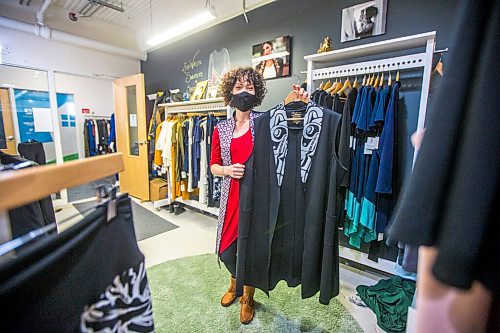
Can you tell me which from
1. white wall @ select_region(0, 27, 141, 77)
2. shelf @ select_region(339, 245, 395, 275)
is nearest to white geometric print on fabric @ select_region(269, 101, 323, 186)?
shelf @ select_region(339, 245, 395, 275)

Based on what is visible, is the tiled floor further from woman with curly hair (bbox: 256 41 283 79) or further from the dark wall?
woman with curly hair (bbox: 256 41 283 79)

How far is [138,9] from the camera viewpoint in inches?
157

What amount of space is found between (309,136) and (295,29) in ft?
6.86

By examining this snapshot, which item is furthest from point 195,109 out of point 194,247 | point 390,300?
point 390,300

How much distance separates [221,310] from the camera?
1.78m

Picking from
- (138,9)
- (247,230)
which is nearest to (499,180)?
(247,230)

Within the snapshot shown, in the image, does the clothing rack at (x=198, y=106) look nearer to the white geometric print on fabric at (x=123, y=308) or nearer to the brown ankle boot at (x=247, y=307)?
the brown ankle boot at (x=247, y=307)

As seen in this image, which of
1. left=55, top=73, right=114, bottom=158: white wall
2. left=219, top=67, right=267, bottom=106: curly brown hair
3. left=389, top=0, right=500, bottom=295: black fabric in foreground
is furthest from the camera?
left=55, top=73, right=114, bottom=158: white wall

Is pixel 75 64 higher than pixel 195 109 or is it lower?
higher

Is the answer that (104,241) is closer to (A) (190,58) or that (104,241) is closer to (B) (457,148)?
(B) (457,148)

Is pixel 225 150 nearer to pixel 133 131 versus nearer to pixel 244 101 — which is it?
pixel 244 101

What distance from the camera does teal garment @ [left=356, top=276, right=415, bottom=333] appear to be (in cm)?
162

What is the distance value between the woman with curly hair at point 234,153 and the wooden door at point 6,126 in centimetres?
447

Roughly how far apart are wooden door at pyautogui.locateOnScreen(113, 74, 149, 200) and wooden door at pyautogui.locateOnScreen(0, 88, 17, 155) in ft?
5.31
